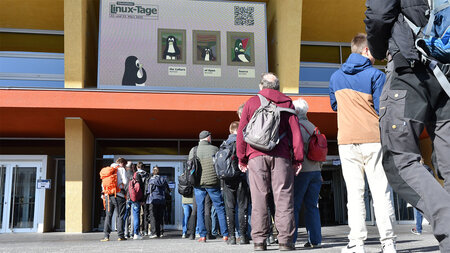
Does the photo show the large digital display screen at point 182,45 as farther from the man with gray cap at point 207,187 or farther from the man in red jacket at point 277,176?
the man in red jacket at point 277,176

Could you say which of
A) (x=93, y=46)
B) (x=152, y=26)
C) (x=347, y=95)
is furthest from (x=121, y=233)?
(x=93, y=46)

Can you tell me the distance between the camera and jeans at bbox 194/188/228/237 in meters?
6.52

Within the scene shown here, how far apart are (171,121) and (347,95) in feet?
31.0

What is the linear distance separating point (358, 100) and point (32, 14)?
13.4 m

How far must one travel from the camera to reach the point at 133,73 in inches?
490

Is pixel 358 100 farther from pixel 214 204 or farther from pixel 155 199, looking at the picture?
pixel 155 199

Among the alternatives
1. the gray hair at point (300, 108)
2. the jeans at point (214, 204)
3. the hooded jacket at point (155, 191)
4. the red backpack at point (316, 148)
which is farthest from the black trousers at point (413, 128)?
the hooded jacket at point (155, 191)

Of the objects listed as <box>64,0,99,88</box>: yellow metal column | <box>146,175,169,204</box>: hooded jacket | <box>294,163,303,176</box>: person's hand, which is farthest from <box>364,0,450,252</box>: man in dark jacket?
<box>64,0,99,88</box>: yellow metal column

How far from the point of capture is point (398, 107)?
2.36 metres

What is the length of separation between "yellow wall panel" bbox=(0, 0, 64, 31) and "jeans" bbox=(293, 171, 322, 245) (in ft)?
37.2

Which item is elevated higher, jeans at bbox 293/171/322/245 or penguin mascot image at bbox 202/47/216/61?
penguin mascot image at bbox 202/47/216/61

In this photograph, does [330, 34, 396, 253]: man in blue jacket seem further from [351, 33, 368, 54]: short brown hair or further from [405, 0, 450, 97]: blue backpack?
[405, 0, 450, 97]: blue backpack

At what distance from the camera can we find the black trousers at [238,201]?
575cm

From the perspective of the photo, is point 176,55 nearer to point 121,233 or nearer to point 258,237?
point 121,233
